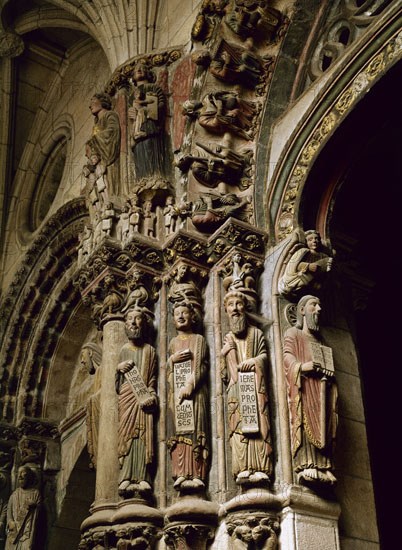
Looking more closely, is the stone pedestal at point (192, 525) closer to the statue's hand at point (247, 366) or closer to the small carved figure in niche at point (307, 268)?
the statue's hand at point (247, 366)

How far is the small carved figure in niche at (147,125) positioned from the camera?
25.1 ft

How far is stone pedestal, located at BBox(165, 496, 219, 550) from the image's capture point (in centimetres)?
580

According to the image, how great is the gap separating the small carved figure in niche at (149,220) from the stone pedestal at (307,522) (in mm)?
2654

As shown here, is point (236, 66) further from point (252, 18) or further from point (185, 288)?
point (185, 288)

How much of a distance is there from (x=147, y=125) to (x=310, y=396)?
3139 millimetres

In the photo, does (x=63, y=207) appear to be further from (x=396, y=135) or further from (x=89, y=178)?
(x=396, y=135)

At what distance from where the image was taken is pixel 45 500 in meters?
9.84

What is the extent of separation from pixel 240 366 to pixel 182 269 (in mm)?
1121

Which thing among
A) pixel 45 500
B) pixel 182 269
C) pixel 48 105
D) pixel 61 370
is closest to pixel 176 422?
pixel 182 269

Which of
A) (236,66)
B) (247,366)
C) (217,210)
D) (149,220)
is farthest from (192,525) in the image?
(236,66)

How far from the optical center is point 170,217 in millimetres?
7258

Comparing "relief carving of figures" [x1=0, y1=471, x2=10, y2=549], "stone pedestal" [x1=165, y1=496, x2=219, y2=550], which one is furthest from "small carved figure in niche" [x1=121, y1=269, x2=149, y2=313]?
"relief carving of figures" [x1=0, y1=471, x2=10, y2=549]

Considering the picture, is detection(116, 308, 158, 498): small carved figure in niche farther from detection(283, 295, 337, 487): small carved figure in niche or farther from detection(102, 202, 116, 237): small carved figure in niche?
detection(283, 295, 337, 487): small carved figure in niche

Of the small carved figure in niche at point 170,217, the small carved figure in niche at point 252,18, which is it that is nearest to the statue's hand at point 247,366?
the small carved figure in niche at point 170,217
